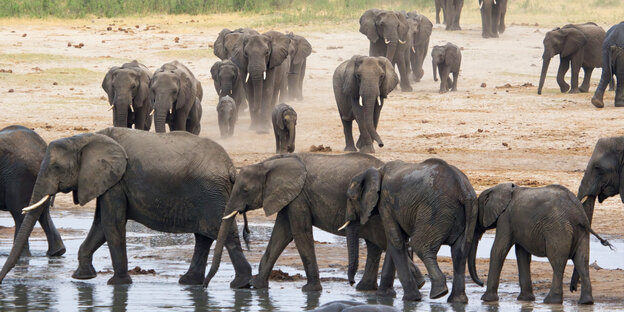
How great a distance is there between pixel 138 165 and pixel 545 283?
142 inches

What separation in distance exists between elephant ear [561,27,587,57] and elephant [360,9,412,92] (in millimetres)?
3401

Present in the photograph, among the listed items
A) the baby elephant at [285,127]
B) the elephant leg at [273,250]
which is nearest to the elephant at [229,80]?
the baby elephant at [285,127]

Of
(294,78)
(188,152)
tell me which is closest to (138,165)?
(188,152)

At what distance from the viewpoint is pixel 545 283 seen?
10.7m

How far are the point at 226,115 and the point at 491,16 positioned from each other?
15.0 m

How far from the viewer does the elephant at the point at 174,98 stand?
17.9 meters

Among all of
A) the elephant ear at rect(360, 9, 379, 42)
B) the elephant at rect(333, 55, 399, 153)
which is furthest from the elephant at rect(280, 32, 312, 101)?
the elephant at rect(333, 55, 399, 153)

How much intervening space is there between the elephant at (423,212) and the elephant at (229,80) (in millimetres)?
12536

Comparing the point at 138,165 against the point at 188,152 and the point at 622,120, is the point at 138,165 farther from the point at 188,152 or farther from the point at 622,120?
the point at 622,120

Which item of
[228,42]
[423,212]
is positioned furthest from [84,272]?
[228,42]

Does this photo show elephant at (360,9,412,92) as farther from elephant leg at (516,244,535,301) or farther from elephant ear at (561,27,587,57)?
elephant leg at (516,244,535,301)

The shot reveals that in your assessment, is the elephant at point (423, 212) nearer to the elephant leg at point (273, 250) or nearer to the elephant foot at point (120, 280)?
the elephant leg at point (273, 250)

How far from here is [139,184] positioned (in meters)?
10.6

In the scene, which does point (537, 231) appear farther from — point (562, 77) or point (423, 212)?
point (562, 77)
